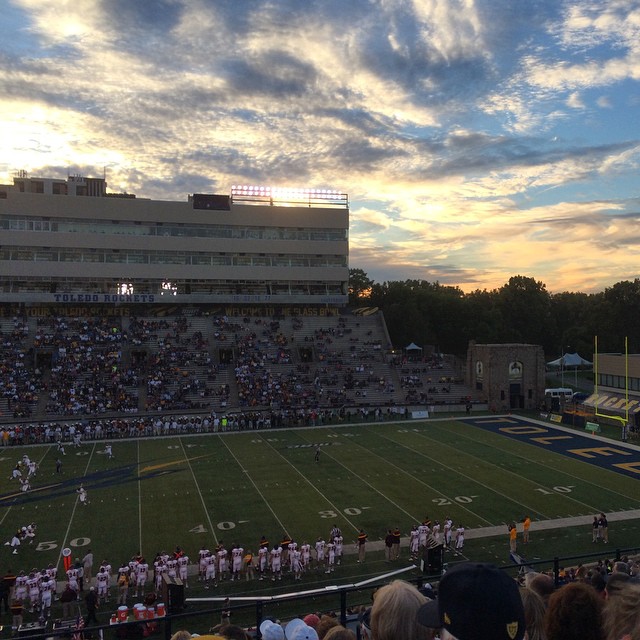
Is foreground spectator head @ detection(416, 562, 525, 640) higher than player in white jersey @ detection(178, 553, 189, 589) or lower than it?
higher

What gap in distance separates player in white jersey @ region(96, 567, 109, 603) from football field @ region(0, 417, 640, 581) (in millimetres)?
1855

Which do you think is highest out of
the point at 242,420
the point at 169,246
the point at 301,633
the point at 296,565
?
the point at 169,246

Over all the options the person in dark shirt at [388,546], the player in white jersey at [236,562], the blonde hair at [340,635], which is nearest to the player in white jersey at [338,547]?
the person in dark shirt at [388,546]

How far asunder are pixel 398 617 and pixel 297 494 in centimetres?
2048

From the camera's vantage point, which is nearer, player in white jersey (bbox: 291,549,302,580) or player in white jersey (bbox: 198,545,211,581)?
player in white jersey (bbox: 198,545,211,581)

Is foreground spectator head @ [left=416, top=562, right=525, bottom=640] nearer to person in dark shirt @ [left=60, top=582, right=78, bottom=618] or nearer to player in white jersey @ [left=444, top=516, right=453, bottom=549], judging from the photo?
person in dark shirt @ [left=60, top=582, right=78, bottom=618]

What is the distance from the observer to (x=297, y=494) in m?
23.1

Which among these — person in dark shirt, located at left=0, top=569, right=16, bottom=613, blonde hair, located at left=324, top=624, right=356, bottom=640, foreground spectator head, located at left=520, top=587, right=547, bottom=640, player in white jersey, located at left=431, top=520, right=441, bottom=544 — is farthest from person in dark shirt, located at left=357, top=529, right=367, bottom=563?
foreground spectator head, located at left=520, top=587, right=547, bottom=640

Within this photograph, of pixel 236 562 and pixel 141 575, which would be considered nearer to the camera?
pixel 141 575

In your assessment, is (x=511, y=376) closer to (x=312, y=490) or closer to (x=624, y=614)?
(x=312, y=490)

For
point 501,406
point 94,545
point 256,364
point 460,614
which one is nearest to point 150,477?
point 94,545

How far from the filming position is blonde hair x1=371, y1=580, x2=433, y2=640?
3.29 metres

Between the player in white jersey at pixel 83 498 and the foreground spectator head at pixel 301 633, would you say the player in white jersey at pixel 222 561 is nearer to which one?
the player in white jersey at pixel 83 498

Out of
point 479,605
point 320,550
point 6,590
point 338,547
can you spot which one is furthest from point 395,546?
point 479,605
